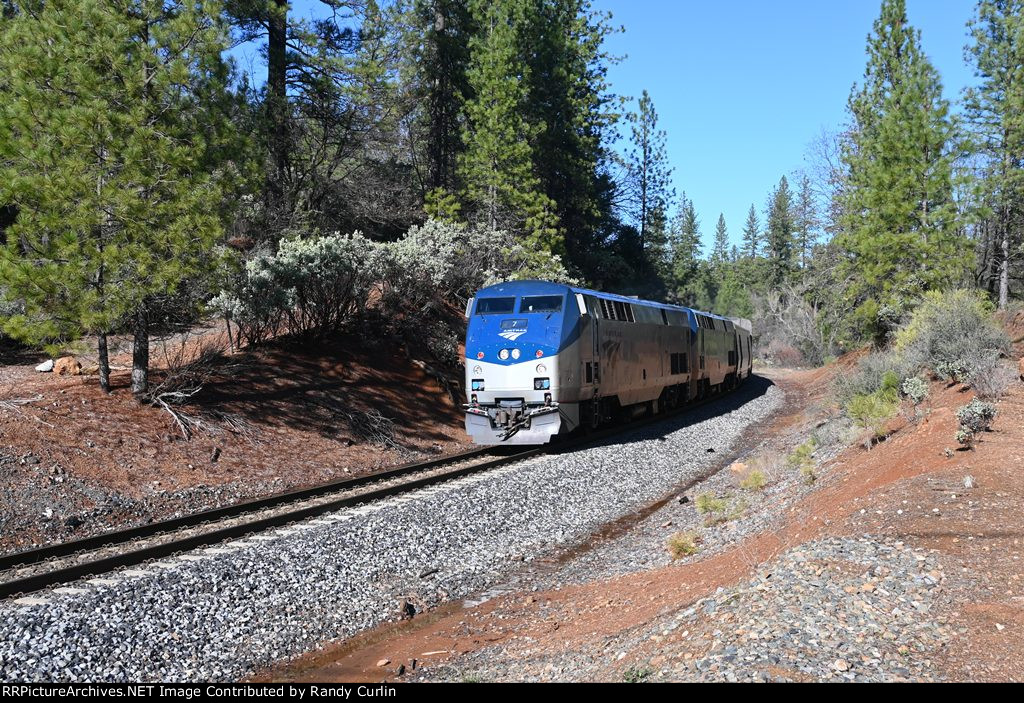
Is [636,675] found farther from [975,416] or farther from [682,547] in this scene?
[975,416]

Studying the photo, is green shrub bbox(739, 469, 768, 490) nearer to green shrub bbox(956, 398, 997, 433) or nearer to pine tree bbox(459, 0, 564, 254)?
green shrub bbox(956, 398, 997, 433)

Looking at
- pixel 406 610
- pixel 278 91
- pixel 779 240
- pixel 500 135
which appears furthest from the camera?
pixel 779 240

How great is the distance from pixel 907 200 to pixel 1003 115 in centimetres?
649

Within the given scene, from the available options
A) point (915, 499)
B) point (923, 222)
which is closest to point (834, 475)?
point (915, 499)

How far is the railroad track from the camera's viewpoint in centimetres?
810

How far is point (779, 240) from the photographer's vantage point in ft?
276

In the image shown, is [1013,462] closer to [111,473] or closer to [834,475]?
[834,475]

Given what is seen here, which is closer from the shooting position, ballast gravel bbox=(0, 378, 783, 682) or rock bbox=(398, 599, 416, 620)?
ballast gravel bbox=(0, 378, 783, 682)

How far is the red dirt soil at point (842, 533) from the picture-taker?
538 cm

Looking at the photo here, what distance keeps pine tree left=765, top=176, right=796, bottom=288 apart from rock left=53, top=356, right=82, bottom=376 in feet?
247

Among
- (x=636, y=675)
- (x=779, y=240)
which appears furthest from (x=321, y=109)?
(x=779, y=240)

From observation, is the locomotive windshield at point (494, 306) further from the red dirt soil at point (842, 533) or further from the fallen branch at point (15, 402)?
the fallen branch at point (15, 402)

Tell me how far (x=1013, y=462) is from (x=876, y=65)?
28156mm

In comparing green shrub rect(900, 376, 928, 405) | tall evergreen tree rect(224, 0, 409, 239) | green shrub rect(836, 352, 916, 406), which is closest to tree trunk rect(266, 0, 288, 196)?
tall evergreen tree rect(224, 0, 409, 239)
